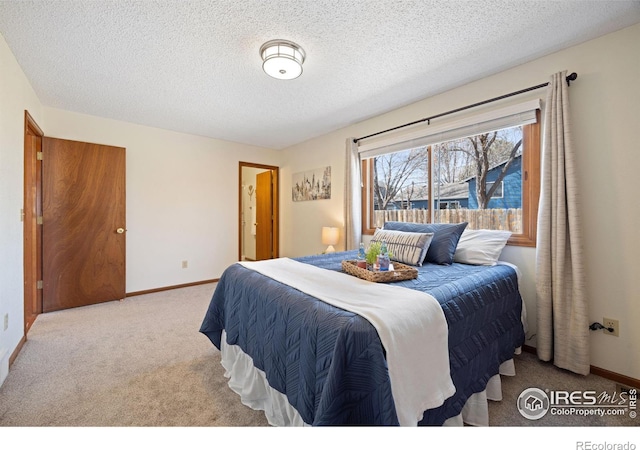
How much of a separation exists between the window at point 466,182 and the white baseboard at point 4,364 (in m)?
3.45

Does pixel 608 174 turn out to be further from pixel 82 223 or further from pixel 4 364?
pixel 82 223

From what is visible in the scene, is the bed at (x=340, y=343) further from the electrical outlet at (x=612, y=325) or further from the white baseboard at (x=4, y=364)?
the white baseboard at (x=4, y=364)

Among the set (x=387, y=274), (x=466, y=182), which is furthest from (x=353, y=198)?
→ (x=387, y=274)

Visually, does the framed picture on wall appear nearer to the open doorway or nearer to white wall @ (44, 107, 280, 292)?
the open doorway

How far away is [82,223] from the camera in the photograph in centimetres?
334

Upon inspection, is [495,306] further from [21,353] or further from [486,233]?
[21,353]

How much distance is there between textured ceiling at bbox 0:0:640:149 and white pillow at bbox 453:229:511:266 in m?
1.44

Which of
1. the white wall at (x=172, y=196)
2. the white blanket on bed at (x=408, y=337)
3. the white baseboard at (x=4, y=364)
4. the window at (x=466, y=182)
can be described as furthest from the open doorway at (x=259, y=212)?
the white blanket on bed at (x=408, y=337)

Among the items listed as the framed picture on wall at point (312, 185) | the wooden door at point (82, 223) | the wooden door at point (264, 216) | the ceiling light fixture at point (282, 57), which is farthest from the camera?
the wooden door at point (264, 216)

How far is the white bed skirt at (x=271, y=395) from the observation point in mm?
1446

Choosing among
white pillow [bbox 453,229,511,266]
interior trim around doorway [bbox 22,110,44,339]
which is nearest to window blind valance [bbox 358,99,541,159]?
white pillow [bbox 453,229,511,266]

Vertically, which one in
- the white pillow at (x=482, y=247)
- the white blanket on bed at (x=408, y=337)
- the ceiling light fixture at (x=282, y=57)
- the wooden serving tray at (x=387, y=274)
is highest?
the ceiling light fixture at (x=282, y=57)
